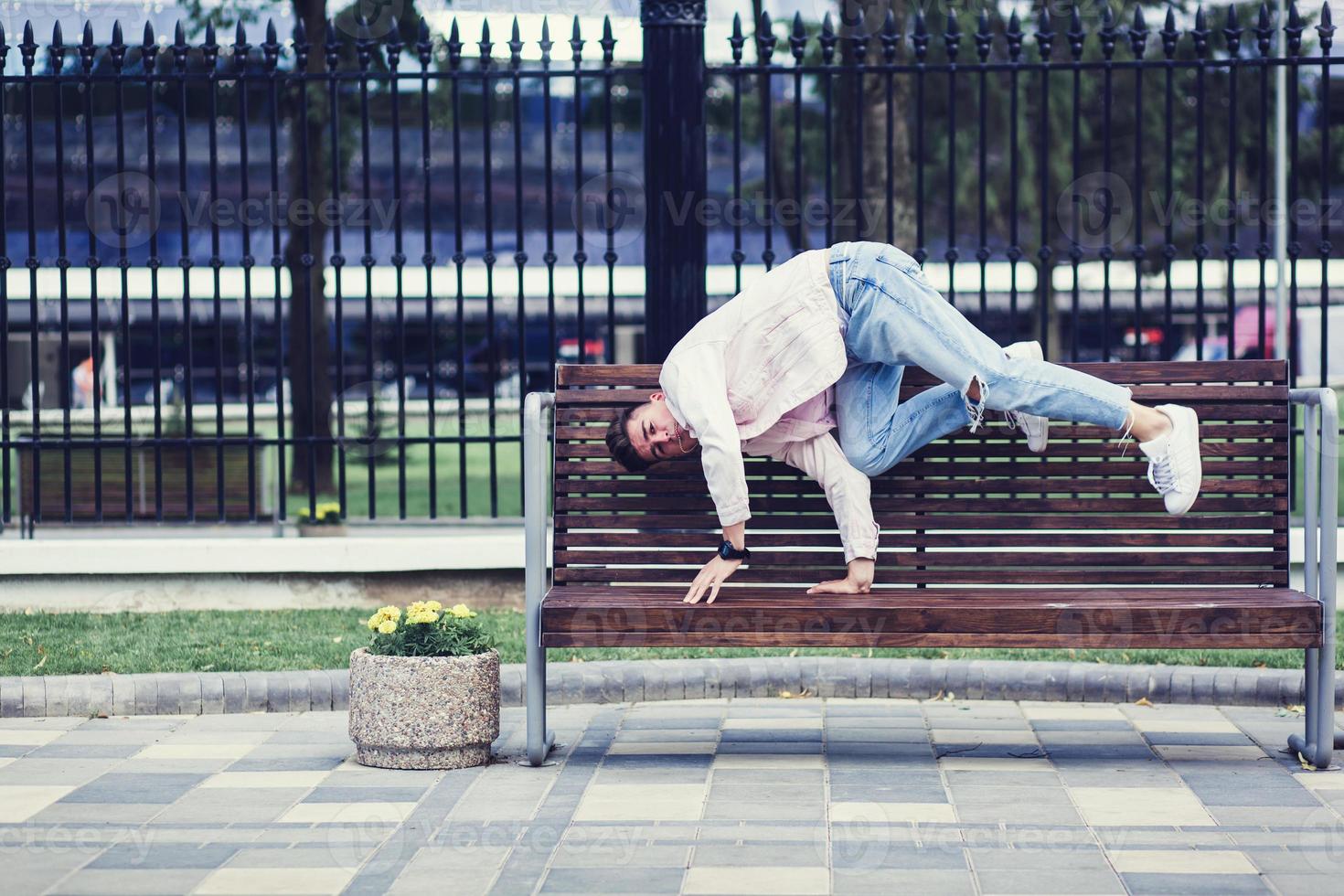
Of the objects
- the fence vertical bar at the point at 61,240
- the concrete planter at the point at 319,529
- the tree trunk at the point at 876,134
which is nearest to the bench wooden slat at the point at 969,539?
the fence vertical bar at the point at 61,240

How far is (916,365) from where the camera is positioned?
5238 mm

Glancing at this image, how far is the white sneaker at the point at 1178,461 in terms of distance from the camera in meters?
5.12

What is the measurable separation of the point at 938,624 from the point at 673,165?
2.70m

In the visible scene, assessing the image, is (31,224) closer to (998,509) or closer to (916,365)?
(916,365)

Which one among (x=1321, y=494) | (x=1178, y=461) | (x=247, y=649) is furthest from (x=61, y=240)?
(x=1321, y=494)

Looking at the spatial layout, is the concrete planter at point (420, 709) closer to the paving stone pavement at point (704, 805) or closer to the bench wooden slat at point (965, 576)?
the paving stone pavement at point (704, 805)

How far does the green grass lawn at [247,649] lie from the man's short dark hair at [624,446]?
1.29m

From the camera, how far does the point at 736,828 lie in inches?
173

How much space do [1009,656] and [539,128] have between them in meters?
25.4

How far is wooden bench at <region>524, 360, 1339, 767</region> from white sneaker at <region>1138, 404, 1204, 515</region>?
17 cm

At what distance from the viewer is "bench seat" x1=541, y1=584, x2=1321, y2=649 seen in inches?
194

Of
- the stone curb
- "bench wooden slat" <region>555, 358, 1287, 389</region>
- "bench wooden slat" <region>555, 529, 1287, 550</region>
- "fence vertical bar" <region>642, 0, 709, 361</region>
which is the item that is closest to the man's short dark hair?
"bench wooden slat" <region>555, 358, 1287, 389</region>

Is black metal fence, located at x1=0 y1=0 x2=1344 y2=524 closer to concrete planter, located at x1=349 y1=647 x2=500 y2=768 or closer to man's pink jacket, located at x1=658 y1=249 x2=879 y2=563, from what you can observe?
man's pink jacket, located at x1=658 y1=249 x2=879 y2=563

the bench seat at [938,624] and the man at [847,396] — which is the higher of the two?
the man at [847,396]
